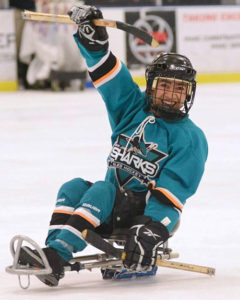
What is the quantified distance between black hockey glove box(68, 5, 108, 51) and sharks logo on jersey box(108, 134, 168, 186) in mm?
289

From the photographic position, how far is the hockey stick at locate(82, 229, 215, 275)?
7.53ft

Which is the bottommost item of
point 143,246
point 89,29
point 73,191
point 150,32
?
point 150,32

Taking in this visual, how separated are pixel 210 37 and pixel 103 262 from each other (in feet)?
26.6

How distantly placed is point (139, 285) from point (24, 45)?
7867mm

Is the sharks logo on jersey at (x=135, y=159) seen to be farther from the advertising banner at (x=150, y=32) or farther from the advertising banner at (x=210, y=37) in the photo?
the advertising banner at (x=210, y=37)

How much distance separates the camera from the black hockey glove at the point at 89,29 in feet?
8.14

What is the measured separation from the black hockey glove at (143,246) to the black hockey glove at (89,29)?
1.84 ft

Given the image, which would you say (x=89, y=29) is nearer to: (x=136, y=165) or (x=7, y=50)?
(x=136, y=165)

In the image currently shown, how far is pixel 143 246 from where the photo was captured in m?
2.33

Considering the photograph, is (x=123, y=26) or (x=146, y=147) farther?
(x=146, y=147)

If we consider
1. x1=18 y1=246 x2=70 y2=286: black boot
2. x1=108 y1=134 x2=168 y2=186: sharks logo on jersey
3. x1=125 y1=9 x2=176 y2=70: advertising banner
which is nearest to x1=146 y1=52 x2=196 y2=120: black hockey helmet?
x1=108 y1=134 x2=168 y2=186: sharks logo on jersey

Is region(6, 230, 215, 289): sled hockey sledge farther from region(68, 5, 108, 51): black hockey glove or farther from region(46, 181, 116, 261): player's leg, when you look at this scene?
region(68, 5, 108, 51): black hockey glove

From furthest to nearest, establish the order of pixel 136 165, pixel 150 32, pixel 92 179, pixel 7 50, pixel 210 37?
1. pixel 210 37
2. pixel 150 32
3. pixel 7 50
4. pixel 92 179
5. pixel 136 165

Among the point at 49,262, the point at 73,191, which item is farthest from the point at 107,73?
the point at 49,262
